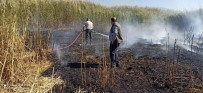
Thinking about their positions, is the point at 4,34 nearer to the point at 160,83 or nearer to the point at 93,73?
the point at 93,73

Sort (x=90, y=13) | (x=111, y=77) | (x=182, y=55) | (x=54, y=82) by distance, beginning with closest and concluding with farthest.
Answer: (x=54, y=82), (x=111, y=77), (x=182, y=55), (x=90, y=13)

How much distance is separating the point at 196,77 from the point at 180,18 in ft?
100.0

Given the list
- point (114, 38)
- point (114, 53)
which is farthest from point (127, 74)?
point (114, 38)

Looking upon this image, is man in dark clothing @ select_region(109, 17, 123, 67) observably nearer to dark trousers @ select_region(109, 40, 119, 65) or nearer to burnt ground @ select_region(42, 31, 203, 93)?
dark trousers @ select_region(109, 40, 119, 65)

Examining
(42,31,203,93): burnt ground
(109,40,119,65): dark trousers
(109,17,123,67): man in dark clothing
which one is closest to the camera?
(42,31,203,93): burnt ground

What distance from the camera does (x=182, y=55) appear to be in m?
17.6

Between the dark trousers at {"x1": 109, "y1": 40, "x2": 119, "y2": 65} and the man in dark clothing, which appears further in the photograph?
the dark trousers at {"x1": 109, "y1": 40, "x2": 119, "y2": 65}

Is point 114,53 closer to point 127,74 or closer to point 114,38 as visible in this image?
point 114,38

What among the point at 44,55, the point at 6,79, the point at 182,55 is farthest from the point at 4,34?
the point at 182,55

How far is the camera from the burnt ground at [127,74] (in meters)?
11.0

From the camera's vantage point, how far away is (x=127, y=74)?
41.4 feet

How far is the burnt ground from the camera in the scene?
11.0m

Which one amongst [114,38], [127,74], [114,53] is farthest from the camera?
[114,53]

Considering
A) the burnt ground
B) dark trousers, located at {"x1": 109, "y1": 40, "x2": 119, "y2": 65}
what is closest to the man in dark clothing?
dark trousers, located at {"x1": 109, "y1": 40, "x2": 119, "y2": 65}
